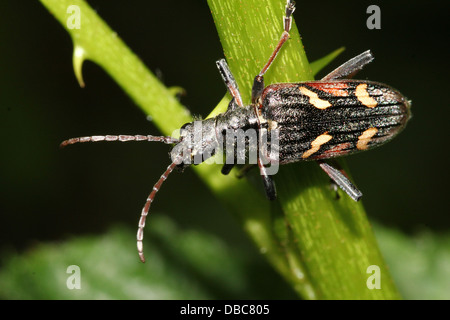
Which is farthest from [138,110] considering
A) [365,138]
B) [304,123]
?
[365,138]

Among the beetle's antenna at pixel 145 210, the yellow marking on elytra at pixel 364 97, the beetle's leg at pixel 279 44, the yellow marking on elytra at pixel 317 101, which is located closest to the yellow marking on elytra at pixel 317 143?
the yellow marking on elytra at pixel 317 101

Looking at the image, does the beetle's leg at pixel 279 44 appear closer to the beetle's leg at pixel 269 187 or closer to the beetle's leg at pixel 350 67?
the beetle's leg at pixel 269 187

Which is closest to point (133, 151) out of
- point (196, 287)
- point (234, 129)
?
point (196, 287)

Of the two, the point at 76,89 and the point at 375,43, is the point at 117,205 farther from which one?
the point at 375,43

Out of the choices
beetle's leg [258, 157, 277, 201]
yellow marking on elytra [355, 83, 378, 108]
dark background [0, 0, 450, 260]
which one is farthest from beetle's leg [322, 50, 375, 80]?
dark background [0, 0, 450, 260]

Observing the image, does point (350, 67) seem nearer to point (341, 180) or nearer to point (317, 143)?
point (317, 143)
